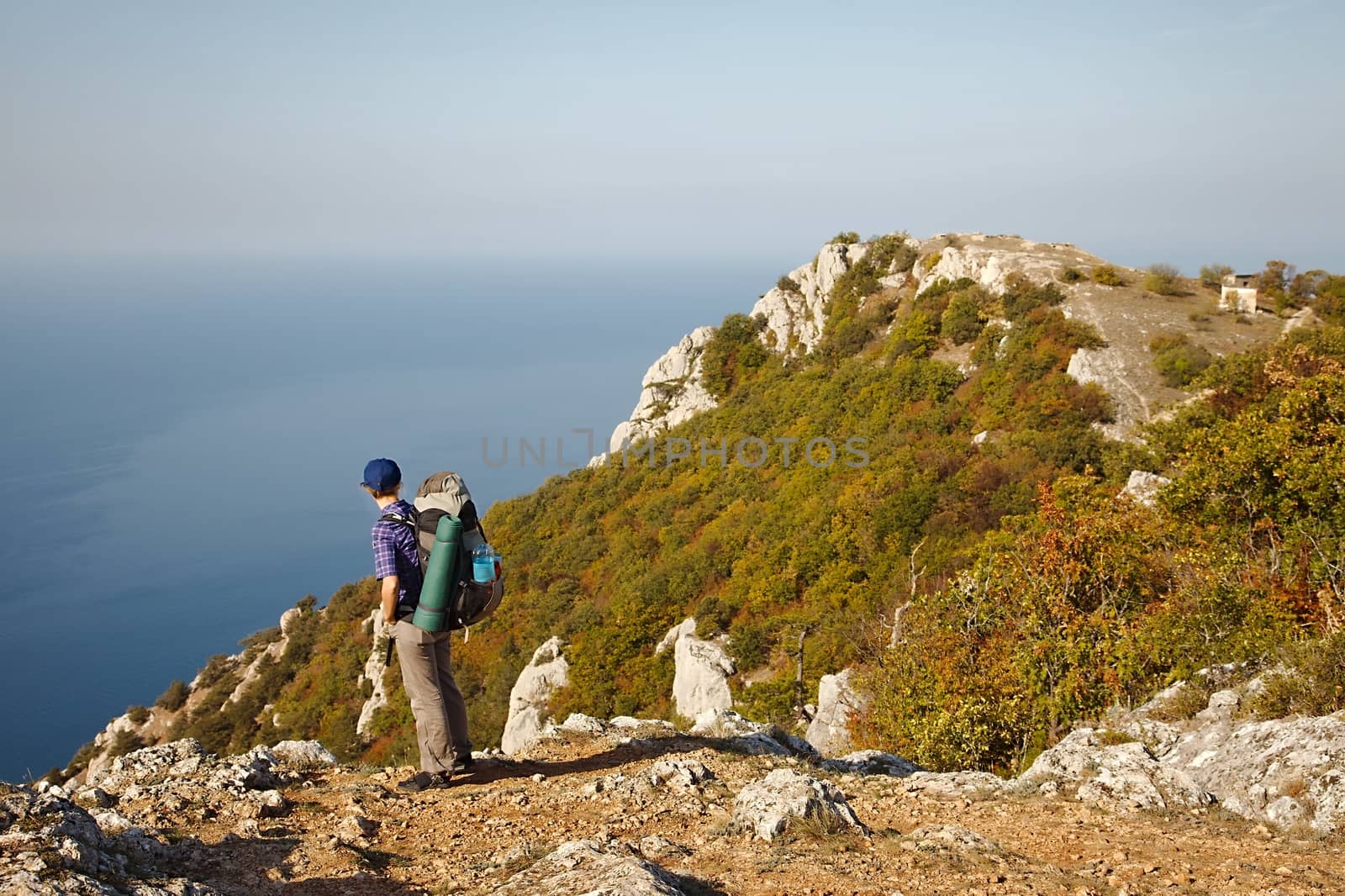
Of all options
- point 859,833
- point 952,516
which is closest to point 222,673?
point 952,516

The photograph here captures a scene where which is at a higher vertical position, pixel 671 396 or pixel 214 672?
pixel 671 396

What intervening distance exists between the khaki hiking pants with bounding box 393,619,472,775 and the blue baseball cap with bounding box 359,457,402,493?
101 centimetres

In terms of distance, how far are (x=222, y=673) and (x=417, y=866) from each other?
4417cm

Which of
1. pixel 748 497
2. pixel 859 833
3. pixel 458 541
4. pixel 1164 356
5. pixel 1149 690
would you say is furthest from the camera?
pixel 748 497

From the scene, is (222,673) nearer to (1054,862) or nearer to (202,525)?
(1054,862)

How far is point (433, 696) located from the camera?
590 centimetres

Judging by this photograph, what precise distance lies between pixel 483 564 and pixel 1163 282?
32669mm

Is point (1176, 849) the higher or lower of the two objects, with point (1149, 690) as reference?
higher

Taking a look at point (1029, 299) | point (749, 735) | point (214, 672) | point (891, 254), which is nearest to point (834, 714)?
A: point (749, 735)

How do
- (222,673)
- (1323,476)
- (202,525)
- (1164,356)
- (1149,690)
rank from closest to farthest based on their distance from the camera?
(1149,690)
(1323,476)
(1164,356)
(222,673)
(202,525)

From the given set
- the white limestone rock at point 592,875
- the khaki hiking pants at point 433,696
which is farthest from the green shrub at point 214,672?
the white limestone rock at point 592,875

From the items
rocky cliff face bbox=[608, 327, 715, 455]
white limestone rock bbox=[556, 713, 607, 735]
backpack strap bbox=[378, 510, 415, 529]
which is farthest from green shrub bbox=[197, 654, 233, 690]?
backpack strap bbox=[378, 510, 415, 529]

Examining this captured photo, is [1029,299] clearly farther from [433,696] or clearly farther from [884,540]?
[433,696]

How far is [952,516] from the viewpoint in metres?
21.7
